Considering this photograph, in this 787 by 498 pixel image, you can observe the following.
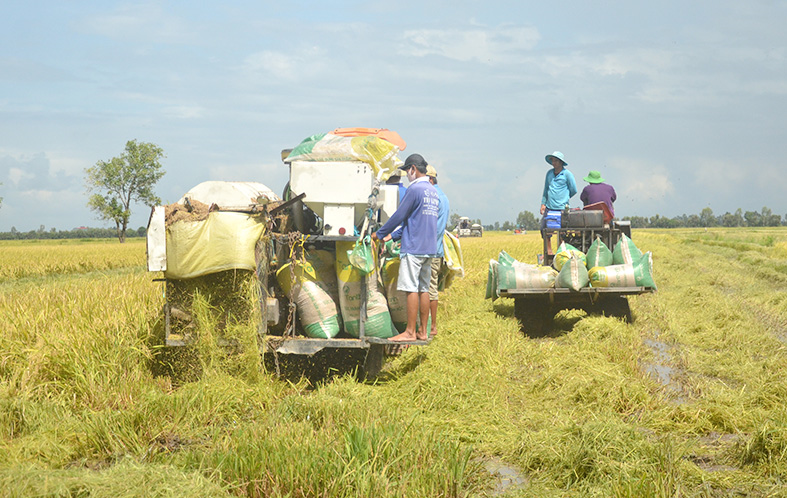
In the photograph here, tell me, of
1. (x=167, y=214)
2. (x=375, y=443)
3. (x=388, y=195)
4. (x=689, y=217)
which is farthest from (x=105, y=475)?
(x=689, y=217)

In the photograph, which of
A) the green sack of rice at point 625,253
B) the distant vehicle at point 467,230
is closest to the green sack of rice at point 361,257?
the green sack of rice at point 625,253

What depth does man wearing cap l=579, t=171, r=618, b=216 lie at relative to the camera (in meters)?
9.95

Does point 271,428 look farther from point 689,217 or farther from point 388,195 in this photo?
point 689,217

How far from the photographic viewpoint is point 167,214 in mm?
5637

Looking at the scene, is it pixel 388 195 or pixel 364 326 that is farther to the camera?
pixel 388 195

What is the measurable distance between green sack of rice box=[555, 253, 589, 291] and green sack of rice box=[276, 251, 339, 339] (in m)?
3.14

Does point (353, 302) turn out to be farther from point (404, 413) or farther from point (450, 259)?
point (450, 259)

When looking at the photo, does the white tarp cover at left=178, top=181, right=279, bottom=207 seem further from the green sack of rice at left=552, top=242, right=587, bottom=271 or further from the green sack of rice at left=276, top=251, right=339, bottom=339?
the green sack of rice at left=552, top=242, right=587, bottom=271

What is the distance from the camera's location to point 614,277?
26.5ft

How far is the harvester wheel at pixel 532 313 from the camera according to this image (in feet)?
28.6

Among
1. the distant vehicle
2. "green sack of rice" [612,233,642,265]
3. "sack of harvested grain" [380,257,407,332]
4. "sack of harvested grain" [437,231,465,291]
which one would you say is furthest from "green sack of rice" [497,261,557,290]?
the distant vehicle

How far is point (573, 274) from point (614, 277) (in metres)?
0.53

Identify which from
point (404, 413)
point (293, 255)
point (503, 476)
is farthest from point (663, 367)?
point (293, 255)

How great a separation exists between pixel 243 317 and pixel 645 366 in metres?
3.80
